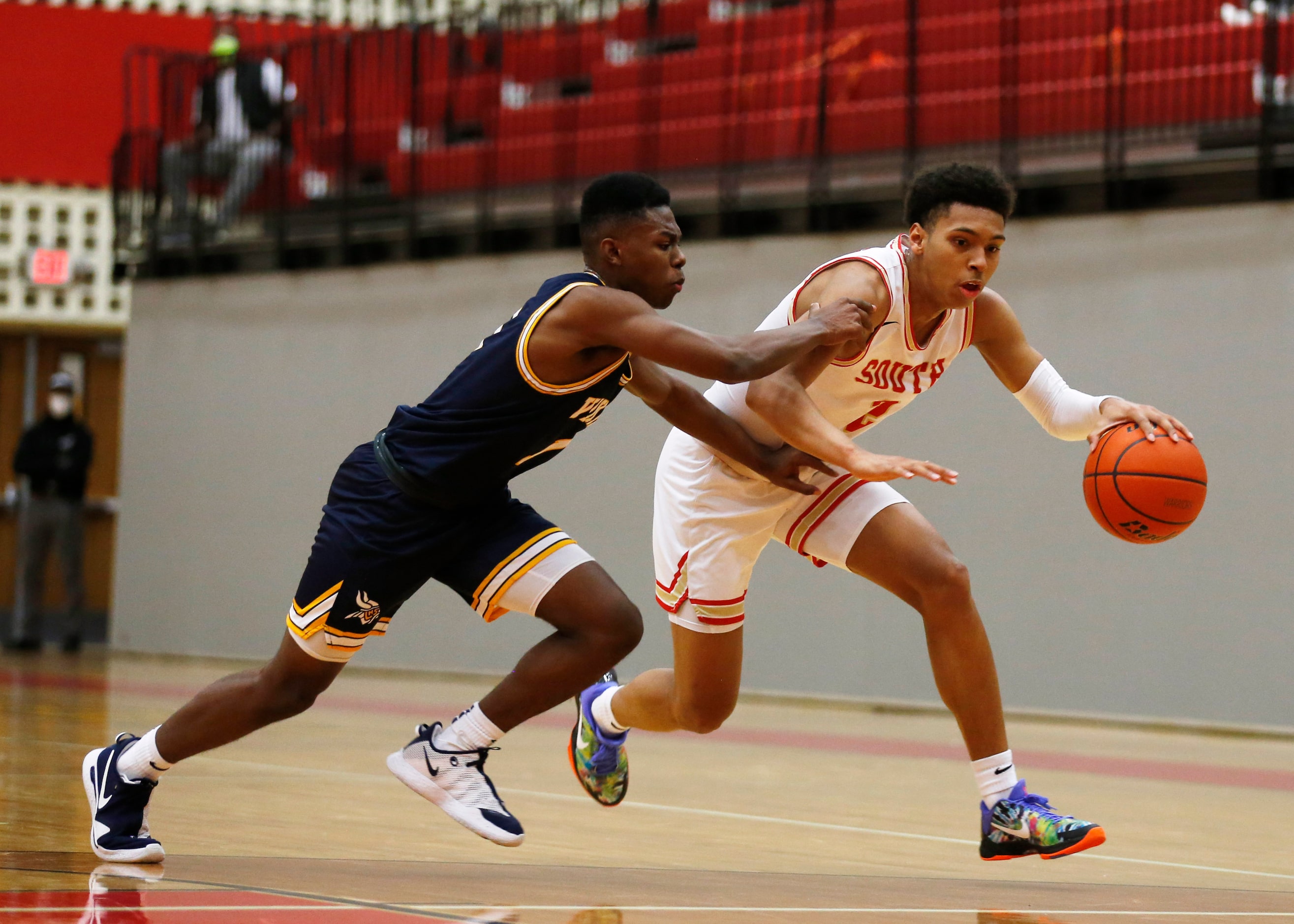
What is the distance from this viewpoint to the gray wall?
8102mm

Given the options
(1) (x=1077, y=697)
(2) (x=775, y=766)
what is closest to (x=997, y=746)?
(2) (x=775, y=766)

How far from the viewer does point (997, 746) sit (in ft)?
13.3

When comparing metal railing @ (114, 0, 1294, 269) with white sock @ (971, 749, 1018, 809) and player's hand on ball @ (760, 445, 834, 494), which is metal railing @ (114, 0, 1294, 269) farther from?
white sock @ (971, 749, 1018, 809)

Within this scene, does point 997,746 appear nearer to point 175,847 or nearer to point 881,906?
point 881,906

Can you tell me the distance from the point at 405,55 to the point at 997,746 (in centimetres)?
968

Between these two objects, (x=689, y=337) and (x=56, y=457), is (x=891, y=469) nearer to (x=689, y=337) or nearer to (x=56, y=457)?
(x=689, y=337)

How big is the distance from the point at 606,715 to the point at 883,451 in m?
4.77

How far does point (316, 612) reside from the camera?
389 centimetres

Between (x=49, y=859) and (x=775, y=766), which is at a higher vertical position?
(x=49, y=859)

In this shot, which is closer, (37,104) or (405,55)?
(405,55)

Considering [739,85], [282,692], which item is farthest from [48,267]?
[282,692]

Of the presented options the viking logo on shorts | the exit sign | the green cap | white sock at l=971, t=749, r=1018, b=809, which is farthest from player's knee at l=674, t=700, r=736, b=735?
the exit sign

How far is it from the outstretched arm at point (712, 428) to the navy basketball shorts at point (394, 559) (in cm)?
42

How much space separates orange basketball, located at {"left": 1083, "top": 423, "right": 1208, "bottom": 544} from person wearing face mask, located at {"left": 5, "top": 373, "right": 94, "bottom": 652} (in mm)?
10050
